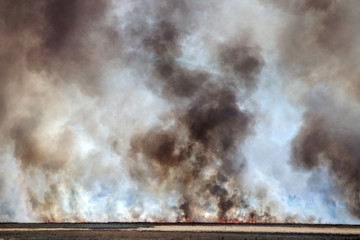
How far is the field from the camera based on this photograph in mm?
37156

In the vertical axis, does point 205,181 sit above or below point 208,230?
above

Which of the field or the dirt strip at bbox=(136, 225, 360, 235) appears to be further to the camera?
the dirt strip at bbox=(136, 225, 360, 235)

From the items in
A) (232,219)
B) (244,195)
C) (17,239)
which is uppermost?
(244,195)

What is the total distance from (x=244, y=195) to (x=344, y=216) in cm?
1594

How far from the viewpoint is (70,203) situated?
5969 cm

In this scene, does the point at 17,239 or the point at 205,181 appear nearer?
the point at 17,239

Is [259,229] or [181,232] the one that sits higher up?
[259,229]

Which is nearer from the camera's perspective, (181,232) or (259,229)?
(181,232)

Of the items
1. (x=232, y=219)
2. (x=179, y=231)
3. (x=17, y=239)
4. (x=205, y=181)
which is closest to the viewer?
(x=17, y=239)

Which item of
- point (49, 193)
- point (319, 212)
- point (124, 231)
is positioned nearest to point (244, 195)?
point (319, 212)

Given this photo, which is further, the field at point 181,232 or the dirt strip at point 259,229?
the dirt strip at point 259,229

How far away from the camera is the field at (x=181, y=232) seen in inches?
1463

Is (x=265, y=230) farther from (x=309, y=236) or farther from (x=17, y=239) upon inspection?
(x=17, y=239)

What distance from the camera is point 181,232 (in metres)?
40.0
